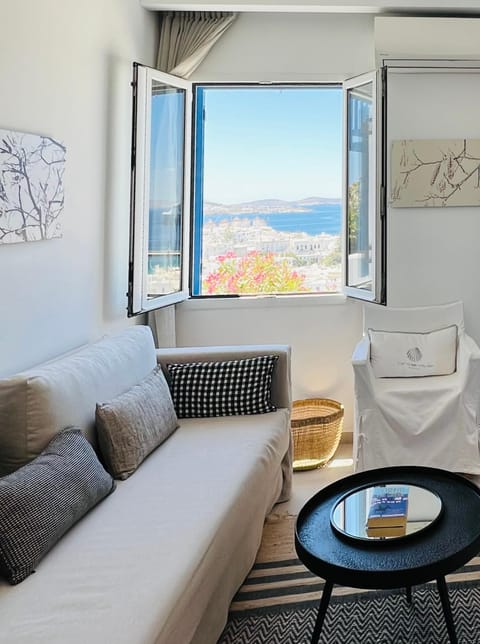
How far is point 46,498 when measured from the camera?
145cm

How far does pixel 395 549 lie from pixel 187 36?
322 centimetres

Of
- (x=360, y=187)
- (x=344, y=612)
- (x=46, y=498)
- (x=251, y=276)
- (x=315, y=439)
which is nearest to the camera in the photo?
(x=46, y=498)

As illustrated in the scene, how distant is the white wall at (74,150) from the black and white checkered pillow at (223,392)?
58cm

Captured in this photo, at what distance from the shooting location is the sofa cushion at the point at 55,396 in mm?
1678

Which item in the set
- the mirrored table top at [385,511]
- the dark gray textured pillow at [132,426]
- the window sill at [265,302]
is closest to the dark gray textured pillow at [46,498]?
the dark gray textured pillow at [132,426]

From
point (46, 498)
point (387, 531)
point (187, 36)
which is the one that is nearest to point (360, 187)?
point (187, 36)

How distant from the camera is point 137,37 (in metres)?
3.14

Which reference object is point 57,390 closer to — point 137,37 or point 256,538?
point 256,538

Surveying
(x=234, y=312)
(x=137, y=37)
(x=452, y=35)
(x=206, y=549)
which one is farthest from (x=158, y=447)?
(x=452, y=35)

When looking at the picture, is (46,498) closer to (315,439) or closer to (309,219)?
(315,439)

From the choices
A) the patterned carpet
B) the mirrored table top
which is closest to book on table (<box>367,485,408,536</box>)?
the mirrored table top

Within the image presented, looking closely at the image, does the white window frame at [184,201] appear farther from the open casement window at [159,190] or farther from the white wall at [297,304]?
the white wall at [297,304]

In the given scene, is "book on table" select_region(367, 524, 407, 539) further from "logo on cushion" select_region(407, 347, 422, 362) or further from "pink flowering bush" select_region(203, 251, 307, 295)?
"pink flowering bush" select_region(203, 251, 307, 295)

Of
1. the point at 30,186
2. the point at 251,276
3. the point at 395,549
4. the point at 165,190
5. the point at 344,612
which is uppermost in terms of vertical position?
the point at 165,190
